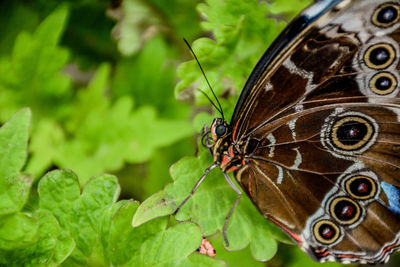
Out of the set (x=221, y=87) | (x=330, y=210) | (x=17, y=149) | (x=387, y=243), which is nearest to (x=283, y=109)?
(x=221, y=87)

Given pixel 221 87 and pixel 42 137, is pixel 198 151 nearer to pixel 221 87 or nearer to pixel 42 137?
pixel 221 87

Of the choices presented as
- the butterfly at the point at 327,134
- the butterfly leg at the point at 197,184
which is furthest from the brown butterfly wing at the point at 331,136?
the butterfly leg at the point at 197,184

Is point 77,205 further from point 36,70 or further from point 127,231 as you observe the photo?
point 36,70

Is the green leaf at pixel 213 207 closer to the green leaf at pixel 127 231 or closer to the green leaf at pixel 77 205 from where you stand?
the green leaf at pixel 127 231

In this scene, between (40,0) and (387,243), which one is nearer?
(387,243)

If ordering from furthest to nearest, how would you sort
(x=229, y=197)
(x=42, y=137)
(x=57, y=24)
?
(x=42, y=137) → (x=57, y=24) → (x=229, y=197)

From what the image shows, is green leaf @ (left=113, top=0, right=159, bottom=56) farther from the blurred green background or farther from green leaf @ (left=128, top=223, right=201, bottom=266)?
green leaf @ (left=128, top=223, right=201, bottom=266)

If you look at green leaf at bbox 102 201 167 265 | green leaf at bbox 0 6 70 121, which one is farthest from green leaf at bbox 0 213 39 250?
green leaf at bbox 0 6 70 121
